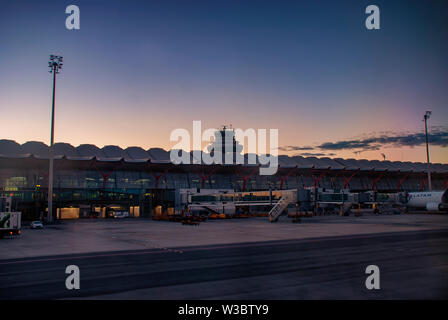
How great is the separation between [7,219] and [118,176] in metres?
58.7

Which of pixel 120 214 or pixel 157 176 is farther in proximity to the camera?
pixel 157 176

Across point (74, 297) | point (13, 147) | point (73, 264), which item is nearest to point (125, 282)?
point (74, 297)

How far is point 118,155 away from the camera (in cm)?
8856

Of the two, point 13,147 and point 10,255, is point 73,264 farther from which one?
point 13,147

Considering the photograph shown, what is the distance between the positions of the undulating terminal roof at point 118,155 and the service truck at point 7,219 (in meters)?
49.1

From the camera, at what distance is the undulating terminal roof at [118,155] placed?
3167 inches

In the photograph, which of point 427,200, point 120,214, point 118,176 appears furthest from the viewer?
point 118,176

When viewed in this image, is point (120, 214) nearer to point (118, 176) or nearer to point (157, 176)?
point (118, 176)

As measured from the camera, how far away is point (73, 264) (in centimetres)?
1878

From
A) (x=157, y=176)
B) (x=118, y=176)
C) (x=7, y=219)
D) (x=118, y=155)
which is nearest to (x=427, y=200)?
(x=157, y=176)

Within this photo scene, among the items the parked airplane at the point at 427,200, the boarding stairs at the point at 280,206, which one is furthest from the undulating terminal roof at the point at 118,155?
the boarding stairs at the point at 280,206

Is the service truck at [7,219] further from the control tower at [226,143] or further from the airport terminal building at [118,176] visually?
the control tower at [226,143]

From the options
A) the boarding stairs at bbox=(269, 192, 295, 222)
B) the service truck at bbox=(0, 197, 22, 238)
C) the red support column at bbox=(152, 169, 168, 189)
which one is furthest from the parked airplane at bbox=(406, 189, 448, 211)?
the service truck at bbox=(0, 197, 22, 238)
